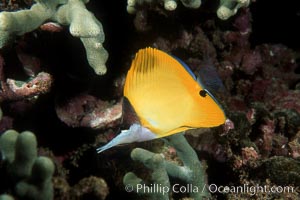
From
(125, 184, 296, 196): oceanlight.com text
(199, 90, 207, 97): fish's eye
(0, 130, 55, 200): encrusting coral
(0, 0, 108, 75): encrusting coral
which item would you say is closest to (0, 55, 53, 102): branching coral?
(0, 0, 108, 75): encrusting coral

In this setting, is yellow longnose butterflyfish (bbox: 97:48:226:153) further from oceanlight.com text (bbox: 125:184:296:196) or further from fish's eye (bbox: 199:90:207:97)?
oceanlight.com text (bbox: 125:184:296:196)

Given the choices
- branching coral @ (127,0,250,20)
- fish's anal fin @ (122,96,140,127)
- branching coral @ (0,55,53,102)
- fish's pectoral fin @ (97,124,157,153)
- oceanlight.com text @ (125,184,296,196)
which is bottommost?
oceanlight.com text @ (125,184,296,196)

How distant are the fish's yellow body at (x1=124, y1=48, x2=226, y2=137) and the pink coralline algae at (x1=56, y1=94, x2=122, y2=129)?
954mm

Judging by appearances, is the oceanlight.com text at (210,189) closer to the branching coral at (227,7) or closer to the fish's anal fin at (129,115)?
the fish's anal fin at (129,115)

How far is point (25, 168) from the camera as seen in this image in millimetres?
1764

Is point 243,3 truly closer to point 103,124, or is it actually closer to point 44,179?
point 103,124

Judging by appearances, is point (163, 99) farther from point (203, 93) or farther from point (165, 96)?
point (203, 93)

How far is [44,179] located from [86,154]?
867mm

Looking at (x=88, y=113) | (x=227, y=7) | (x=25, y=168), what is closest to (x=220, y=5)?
(x=227, y=7)

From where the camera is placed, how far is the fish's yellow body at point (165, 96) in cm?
164

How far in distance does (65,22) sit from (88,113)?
28.0 inches

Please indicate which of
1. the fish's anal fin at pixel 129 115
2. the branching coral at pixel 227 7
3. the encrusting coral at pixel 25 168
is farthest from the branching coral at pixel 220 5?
the encrusting coral at pixel 25 168

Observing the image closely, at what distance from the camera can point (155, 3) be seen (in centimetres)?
250

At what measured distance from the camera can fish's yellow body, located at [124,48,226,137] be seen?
1636 millimetres
